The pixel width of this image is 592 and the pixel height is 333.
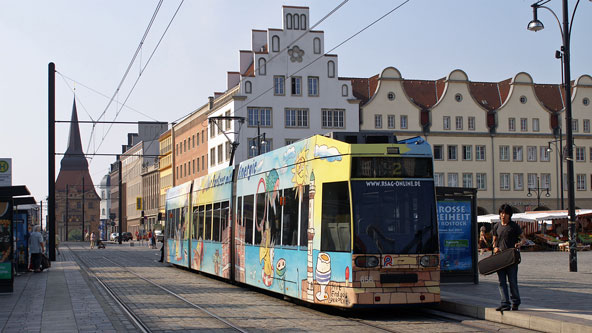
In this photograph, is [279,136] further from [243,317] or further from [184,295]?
[243,317]

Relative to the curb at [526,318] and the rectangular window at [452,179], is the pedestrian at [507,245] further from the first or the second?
the rectangular window at [452,179]

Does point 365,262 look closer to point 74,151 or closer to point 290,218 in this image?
point 290,218

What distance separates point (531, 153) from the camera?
78.2 meters

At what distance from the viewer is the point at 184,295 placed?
18.7 meters

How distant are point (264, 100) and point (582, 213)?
3249cm

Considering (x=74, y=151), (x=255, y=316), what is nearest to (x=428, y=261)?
(x=255, y=316)

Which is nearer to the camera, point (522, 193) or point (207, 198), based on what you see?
point (207, 198)

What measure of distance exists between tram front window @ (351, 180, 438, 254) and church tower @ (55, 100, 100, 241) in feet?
505

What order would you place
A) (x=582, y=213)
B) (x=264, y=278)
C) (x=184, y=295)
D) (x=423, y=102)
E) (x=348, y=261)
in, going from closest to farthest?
(x=348, y=261)
(x=264, y=278)
(x=184, y=295)
(x=582, y=213)
(x=423, y=102)

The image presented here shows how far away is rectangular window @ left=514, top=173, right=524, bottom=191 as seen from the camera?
7775 cm

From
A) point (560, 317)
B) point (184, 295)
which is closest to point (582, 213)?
point (184, 295)

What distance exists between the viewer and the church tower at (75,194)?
164250 millimetres

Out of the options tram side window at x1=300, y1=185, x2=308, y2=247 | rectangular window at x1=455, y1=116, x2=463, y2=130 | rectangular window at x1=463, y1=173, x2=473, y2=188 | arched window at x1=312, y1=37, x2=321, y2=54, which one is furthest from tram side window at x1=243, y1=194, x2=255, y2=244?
rectangular window at x1=455, y1=116, x2=463, y2=130

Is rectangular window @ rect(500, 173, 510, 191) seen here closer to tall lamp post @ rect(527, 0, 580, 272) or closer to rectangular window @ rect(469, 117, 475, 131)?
rectangular window @ rect(469, 117, 475, 131)
